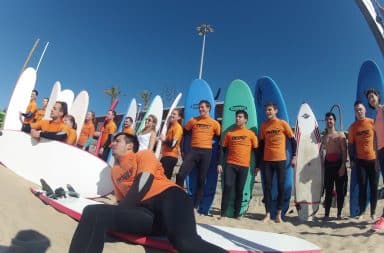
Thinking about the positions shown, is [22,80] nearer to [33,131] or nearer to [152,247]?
[33,131]

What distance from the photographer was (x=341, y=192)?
4.46 m

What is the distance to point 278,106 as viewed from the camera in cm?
520

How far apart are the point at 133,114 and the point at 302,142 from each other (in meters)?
4.26

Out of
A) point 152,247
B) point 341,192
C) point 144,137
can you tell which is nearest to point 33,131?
point 144,137

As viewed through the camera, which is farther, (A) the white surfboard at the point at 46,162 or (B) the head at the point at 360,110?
(A) the white surfboard at the point at 46,162

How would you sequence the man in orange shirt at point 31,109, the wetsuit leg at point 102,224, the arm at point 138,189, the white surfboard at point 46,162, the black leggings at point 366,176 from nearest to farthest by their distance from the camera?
the wetsuit leg at point 102,224
the arm at point 138,189
the black leggings at point 366,176
the white surfboard at point 46,162
the man in orange shirt at point 31,109

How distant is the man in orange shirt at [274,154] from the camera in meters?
4.26

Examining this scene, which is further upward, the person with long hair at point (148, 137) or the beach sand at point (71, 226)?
the person with long hair at point (148, 137)

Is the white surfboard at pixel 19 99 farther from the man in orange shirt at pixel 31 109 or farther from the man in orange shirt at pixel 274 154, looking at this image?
the man in orange shirt at pixel 274 154

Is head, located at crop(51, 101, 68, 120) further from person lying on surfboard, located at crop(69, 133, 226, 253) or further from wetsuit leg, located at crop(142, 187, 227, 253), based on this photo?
wetsuit leg, located at crop(142, 187, 227, 253)

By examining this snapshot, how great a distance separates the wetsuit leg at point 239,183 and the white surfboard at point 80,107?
4.06 m

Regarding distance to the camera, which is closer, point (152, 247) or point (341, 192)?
point (152, 247)

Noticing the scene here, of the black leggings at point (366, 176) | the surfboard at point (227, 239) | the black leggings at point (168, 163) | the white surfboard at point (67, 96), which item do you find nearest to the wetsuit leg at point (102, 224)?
the surfboard at point (227, 239)

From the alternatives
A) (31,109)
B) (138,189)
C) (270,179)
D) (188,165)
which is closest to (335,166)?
(270,179)
